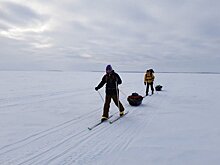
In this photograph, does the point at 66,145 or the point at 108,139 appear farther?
the point at 108,139

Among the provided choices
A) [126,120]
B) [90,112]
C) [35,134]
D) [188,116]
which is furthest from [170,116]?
[35,134]

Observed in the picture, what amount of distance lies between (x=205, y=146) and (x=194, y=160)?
0.84m

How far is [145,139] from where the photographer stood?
4.96m

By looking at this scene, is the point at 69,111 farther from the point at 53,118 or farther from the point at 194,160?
the point at 194,160

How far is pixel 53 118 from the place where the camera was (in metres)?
6.95

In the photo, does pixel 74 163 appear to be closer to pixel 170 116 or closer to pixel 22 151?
pixel 22 151

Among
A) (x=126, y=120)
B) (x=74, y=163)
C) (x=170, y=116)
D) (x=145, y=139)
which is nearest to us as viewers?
(x=74, y=163)

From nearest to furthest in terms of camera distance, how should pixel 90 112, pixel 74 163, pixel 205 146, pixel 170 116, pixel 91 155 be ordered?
pixel 74 163, pixel 91 155, pixel 205 146, pixel 170 116, pixel 90 112

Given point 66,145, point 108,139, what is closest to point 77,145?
point 66,145

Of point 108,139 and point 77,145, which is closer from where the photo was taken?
point 77,145

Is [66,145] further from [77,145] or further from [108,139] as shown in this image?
[108,139]

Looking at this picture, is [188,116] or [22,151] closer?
[22,151]

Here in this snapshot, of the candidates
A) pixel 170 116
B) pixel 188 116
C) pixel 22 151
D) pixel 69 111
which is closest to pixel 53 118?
pixel 69 111

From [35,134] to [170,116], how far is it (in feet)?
13.2
